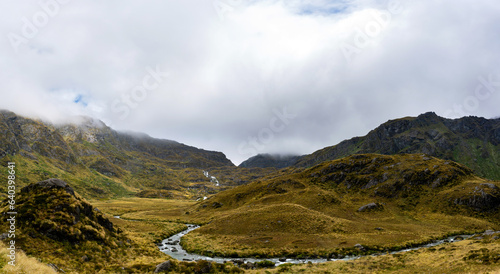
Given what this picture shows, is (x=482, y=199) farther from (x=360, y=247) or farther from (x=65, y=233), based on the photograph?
(x=65, y=233)

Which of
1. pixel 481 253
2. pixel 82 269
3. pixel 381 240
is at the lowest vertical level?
pixel 381 240

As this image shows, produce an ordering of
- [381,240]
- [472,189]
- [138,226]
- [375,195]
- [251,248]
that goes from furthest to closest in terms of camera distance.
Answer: [375,195]
[472,189]
[138,226]
[381,240]
[251,248]

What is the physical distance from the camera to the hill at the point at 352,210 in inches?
2256

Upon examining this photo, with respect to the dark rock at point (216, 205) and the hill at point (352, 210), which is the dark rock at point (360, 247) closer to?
the hill at point (352, 210)

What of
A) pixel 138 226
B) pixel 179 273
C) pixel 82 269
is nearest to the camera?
pixel 82 269

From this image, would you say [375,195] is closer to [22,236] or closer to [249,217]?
[249,217]

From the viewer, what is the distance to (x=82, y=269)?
A: 97.9 ft

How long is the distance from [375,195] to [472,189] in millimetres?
32641

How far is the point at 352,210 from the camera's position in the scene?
9106 cm

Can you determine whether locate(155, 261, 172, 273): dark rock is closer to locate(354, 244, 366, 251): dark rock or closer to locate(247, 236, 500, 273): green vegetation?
locate(247, 236, 500, 273): green vegetation

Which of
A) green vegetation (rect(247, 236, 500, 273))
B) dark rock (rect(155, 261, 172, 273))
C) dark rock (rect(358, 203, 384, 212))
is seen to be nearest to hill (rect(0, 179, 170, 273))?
dark rock (rect(155, 261, 172, 273))

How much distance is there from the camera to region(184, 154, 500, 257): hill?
57312mm

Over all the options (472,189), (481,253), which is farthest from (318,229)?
(472,189)

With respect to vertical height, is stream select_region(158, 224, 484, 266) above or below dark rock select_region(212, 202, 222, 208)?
below
